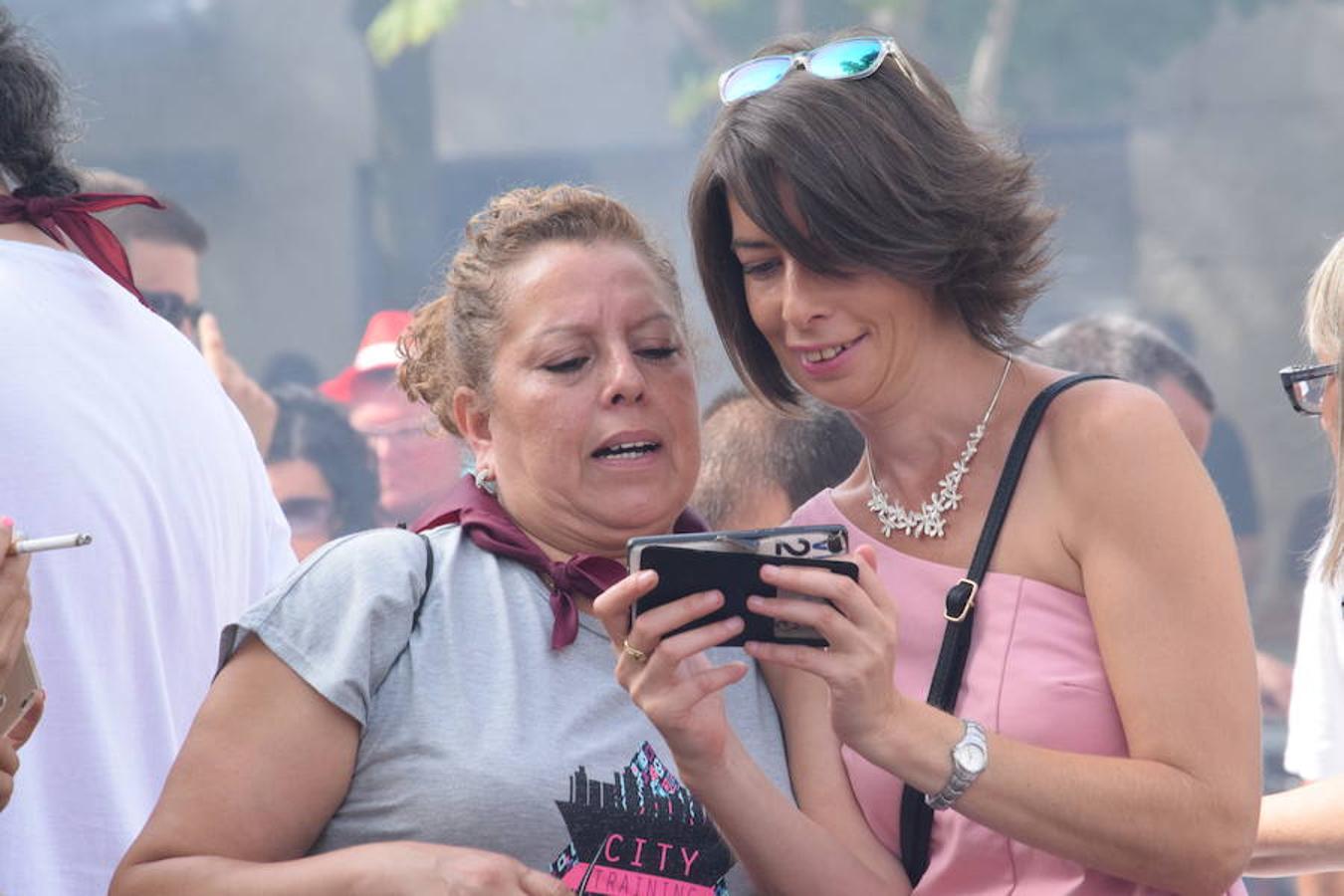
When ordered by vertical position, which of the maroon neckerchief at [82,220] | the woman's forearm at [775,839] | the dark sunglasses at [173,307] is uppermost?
the dark sunglasses at [173,307]

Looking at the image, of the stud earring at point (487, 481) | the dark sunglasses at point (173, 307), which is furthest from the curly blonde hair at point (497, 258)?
the dark sunglasses at point (173, 307)

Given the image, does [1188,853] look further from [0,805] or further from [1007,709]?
[0,805]

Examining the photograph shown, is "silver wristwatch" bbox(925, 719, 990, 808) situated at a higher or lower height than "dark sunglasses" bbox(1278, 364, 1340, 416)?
lower

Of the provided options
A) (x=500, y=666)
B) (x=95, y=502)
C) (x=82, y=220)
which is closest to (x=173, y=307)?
(x=82, y=220)

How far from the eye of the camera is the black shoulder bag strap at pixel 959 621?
2.35m

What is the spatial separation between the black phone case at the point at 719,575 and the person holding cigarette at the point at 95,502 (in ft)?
3.06

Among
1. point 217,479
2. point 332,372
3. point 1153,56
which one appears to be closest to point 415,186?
point 332,372

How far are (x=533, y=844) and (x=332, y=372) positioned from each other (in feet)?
26.1

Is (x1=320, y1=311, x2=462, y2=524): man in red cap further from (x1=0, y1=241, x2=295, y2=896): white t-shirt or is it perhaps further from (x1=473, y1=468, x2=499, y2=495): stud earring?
(x1=473, y1=468, x2=499, y2=495): stud earring

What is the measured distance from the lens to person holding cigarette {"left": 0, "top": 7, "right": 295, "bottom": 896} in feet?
8.38

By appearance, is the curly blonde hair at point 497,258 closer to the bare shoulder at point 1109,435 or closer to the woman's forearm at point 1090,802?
the bare shoulder at point 1109,435

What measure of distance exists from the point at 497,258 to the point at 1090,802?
45.9 inches

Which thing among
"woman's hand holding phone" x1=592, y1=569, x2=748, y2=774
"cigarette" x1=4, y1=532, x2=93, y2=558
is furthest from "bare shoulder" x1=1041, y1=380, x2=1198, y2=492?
"cigarette" x1=4, y1=532, x2=93, y2=558

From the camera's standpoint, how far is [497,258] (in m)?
2.70
